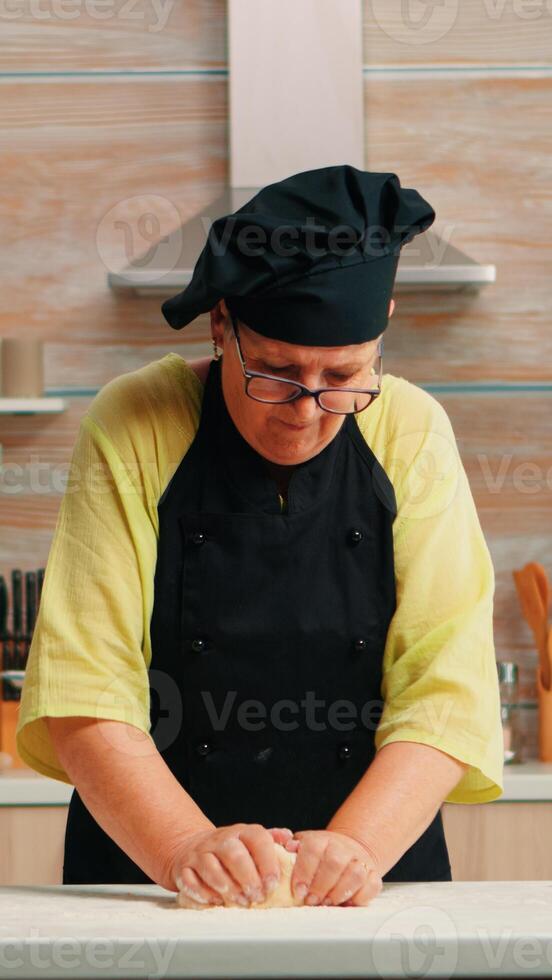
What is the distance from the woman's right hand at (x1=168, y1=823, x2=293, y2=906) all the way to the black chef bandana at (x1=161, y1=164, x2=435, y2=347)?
1.38ft

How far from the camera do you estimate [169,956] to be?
77 cm

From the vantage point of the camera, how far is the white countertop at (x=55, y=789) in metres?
2.09

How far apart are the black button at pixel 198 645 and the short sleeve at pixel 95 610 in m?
0.05

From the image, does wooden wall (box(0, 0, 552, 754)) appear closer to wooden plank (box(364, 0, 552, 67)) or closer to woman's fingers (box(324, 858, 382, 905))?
wooden plank (box(364, 0, 552, 67))

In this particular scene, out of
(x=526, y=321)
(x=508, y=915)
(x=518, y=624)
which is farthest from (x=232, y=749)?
(x=526, y=321)

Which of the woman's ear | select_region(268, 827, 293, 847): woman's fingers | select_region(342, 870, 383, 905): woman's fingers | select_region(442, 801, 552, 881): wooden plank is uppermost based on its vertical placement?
the woman's ear

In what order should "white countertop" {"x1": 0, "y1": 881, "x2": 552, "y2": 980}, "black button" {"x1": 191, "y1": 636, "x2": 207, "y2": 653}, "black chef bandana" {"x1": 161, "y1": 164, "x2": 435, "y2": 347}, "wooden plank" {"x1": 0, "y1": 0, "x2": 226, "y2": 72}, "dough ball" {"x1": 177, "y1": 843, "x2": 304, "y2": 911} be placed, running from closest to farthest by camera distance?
1. "white countertop" {"x1": 0, "y1": 881, "x2": 552, "y2": 980}
2. "dough ball" {"x1": 177, "y1": 843, "x2": 304, "y2": 911}
3. "black chef bandana" {"x1": 161, "y1": 164, "x2": 435, "y2": 347}
4. "black button" {"x1": 191, "y1": 636, "x2": 207, "y2": 653}
5. "wooden plank" {"x1": 0, "y1": 0, "x2": 226, "y2": 72}

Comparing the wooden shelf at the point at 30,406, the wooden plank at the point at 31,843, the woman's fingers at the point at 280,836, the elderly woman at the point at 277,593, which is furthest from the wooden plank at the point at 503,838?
the woman's fingers at the point at 280,836

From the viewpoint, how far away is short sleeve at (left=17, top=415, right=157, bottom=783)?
3.68ft

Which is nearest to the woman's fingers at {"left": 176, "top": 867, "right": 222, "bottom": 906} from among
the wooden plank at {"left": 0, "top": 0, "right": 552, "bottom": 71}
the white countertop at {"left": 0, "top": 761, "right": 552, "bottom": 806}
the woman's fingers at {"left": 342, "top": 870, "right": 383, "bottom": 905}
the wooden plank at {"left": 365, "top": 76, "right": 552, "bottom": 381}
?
the woman's fingers at {"left": 342, "top": 870, "right": 383, "bottom": 905}

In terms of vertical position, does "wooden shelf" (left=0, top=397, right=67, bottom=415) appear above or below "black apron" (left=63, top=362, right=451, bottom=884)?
below

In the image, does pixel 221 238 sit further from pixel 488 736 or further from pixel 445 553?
pixel 488 736

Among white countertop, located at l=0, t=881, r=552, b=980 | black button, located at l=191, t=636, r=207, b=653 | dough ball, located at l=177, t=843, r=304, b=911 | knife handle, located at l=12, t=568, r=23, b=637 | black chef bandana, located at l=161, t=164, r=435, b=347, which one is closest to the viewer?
white countertop, located at l=0, t=881, r=552, b=980

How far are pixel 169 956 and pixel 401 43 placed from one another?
6.96ft
